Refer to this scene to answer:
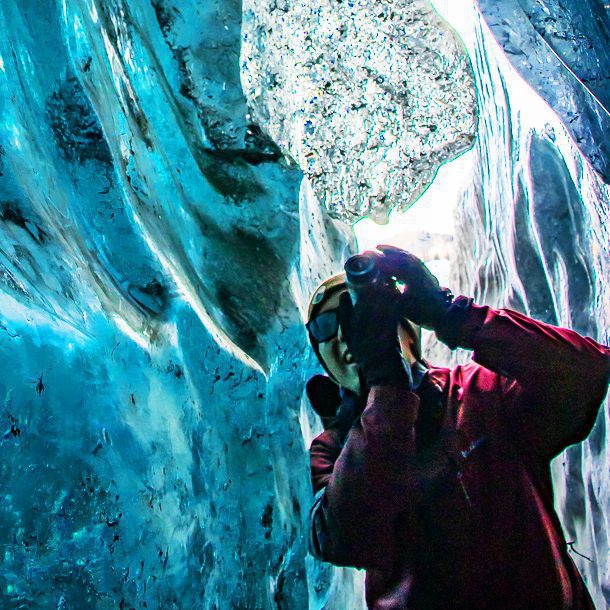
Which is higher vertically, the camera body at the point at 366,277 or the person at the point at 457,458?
the camera body at the point at 366,277

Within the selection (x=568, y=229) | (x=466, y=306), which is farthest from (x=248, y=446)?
(x=568, y=229)

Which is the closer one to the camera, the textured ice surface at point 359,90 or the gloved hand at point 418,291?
the gloved hand at point 418,291

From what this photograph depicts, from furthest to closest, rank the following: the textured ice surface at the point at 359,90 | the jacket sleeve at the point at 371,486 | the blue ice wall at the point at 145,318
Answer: the textured ice surface at the point at 359,90 < the jacket sleeve at the point at 371,486 < the blue ice wall at the point at 145,318

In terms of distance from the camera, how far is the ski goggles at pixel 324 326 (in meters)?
1.15

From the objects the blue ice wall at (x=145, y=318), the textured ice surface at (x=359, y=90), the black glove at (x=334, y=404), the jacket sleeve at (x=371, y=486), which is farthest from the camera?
the textured ice surface at (x=359, y=90)

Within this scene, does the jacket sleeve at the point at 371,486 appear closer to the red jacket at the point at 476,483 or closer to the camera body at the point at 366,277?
the red jacket at the point at 476,483

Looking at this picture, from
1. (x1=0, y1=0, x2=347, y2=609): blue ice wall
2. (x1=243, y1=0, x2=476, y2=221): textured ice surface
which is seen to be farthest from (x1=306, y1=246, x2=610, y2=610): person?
(x1=243, y1=0, x2=476, y2=221): textured ice surface

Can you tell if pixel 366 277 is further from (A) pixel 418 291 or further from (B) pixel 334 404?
(B) pixel 334 404

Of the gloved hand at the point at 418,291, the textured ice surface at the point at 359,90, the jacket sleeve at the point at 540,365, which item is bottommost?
the jacket sleeve at the point at 540,365

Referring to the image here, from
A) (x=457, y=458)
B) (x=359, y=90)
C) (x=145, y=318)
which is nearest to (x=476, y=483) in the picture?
(x=457, y=458)

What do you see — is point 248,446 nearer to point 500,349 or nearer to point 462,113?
point 500,349

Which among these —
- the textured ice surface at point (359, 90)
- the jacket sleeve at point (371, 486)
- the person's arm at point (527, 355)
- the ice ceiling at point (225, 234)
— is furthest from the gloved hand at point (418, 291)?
the textured ice surface at point (359, 90)

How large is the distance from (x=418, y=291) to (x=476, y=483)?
1.03 ft

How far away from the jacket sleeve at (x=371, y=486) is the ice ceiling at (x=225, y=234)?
0.29m
